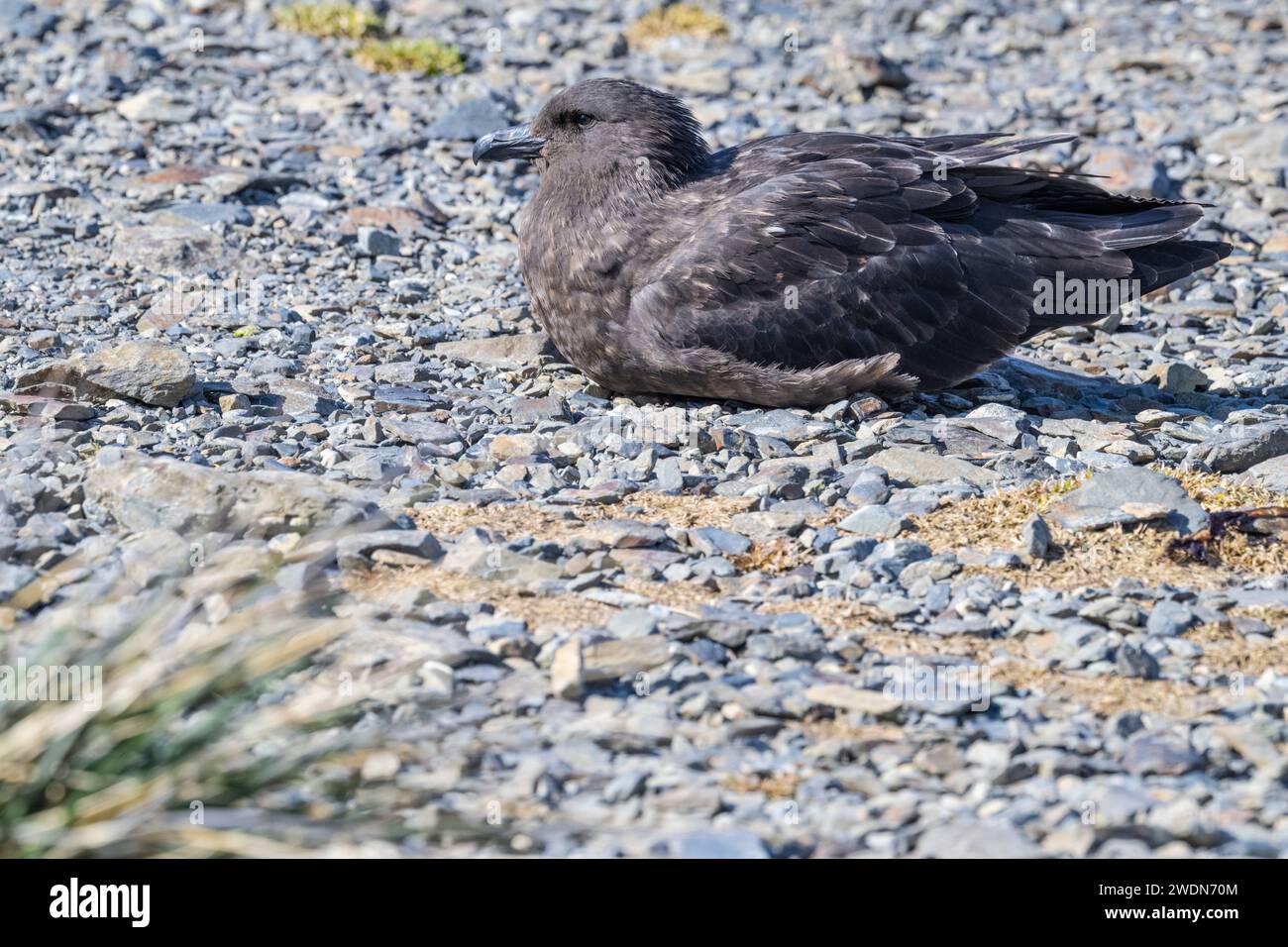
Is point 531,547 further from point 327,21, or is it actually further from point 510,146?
point 327,21

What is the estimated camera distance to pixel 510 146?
7.45 m

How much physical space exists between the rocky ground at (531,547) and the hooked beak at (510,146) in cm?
87

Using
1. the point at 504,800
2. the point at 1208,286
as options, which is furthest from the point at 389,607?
the point at 1208,286

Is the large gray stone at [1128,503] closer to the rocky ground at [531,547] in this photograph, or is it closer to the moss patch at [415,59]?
the rocky ground at [531,547]

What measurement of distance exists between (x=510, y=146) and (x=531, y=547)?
273cm

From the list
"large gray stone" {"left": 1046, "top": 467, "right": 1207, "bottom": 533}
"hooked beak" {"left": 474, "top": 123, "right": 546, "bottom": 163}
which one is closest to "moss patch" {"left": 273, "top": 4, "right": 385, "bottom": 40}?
"hooked beak" {"left": 474, "top": 123, "right": 546, "bottom": 163}

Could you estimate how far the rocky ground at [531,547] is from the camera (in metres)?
3.89

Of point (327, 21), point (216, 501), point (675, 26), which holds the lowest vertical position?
point (216, 501)

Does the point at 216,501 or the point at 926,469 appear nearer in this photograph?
the point at 216,501

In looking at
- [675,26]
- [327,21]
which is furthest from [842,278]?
[327,21]

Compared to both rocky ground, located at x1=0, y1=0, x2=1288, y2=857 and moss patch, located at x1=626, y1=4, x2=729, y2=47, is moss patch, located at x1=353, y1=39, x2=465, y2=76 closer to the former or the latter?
rocky ground, located at x1=0, y1=0, x2=1288, y2=857

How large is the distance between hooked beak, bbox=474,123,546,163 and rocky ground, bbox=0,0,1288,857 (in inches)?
34.1

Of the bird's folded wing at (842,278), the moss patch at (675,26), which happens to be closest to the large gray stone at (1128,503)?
the bird's folded wing at (842,278)

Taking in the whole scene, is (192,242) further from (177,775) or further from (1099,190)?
(177,775)
